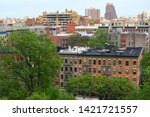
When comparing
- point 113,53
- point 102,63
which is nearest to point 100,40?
point 113,53

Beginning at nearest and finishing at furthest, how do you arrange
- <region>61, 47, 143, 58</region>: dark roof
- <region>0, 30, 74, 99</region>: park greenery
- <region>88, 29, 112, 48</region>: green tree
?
<region>0, 30, 74, 99</region>: park greenery → <region>61, 47, 143, 58</region>: dark roof → <region>88, 29, 112, 48</region>: green tree

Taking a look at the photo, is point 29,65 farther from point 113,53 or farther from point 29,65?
point 113,53

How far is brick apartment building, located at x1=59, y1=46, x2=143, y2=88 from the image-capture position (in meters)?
42.2

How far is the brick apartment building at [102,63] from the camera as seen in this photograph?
4216 cm

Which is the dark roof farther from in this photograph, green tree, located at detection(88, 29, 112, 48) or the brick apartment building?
green tree, located at detection(88, 29, 112, 48)

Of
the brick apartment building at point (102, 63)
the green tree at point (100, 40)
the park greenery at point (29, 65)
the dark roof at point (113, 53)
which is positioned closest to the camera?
the park greenery at point (29, 65)

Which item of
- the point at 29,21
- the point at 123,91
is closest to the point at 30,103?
the point at 123,91

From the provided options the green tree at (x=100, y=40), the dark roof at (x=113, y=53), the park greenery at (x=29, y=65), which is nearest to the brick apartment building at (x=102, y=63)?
the dark roof at (x=113, y=53)

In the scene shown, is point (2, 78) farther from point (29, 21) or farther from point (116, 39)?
point (29, 21)

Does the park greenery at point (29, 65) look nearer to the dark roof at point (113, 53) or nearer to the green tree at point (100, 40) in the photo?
the dark roof at point (113, 53)

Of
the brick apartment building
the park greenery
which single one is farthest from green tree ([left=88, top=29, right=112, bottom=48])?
the park greenery

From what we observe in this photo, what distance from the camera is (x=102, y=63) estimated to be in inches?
1704

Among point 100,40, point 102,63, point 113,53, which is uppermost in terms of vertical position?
point 113,53

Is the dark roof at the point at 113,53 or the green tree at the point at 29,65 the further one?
the dark roof at the point at 113,53
